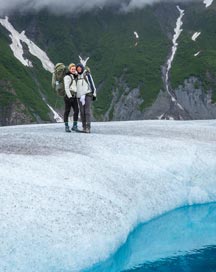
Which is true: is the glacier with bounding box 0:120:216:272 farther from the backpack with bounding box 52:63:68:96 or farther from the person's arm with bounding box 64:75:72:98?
the backpack with bounding box 52:63:68:96

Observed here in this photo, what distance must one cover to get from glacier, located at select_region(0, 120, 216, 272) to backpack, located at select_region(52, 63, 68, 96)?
293cm

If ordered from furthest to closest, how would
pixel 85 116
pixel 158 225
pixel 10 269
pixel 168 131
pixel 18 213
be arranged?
pixel 168 131
pixel 85 116
pixel 158 225
pixel 18 213
pixel 10 269

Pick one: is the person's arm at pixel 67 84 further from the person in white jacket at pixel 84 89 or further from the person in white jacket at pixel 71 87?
the person in white jacket at pixel 84 89

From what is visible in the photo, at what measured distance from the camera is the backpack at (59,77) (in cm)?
2409

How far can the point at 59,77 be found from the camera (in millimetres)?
24391

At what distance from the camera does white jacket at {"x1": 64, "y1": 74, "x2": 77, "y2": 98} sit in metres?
23.9

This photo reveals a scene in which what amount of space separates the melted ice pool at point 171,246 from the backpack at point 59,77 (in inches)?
402

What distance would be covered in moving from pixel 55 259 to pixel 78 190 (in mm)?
3295

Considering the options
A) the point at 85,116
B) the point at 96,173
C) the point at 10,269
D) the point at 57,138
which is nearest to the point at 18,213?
the point at 10,269

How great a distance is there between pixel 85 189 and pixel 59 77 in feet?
35.8

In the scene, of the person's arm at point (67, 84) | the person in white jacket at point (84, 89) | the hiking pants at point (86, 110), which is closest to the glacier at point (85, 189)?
the hiking pants at point (86, 110)

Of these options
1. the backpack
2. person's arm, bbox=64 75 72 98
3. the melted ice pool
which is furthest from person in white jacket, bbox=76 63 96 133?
the melted ice pool

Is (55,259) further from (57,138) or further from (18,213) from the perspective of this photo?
(57,138)

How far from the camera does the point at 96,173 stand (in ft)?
54.8
